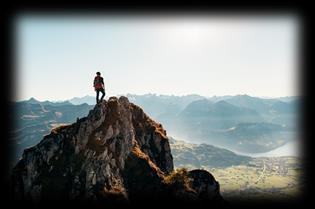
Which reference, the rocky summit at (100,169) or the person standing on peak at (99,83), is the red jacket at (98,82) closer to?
the person standing on peak at (99,83)

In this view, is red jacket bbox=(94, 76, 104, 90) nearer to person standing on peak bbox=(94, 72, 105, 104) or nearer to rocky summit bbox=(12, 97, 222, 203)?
person standing on peak bbox=(94, 72, 105, 104)

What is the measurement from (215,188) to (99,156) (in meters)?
17.0

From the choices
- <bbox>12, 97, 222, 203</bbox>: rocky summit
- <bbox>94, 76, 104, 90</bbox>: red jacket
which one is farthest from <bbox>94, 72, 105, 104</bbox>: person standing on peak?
<bbox>12, 97, 222, 203</bbox>: rocky summit

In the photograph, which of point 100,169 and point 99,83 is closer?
point 99,83

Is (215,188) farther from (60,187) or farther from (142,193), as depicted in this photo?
(60,187)

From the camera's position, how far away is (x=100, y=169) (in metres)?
38.9

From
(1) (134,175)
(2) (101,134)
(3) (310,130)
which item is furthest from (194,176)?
(3) (310,130)

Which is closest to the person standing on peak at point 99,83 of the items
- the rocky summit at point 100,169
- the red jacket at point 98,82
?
the red jacket at point 98,82

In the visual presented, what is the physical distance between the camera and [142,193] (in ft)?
136

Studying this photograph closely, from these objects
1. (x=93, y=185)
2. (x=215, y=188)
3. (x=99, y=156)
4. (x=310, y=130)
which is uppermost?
(x=310, y=130)

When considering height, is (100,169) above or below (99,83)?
below

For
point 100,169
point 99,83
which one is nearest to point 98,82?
point 99,83

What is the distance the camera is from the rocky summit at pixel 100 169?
3838 cm

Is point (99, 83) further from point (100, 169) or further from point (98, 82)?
point (100, 169)
